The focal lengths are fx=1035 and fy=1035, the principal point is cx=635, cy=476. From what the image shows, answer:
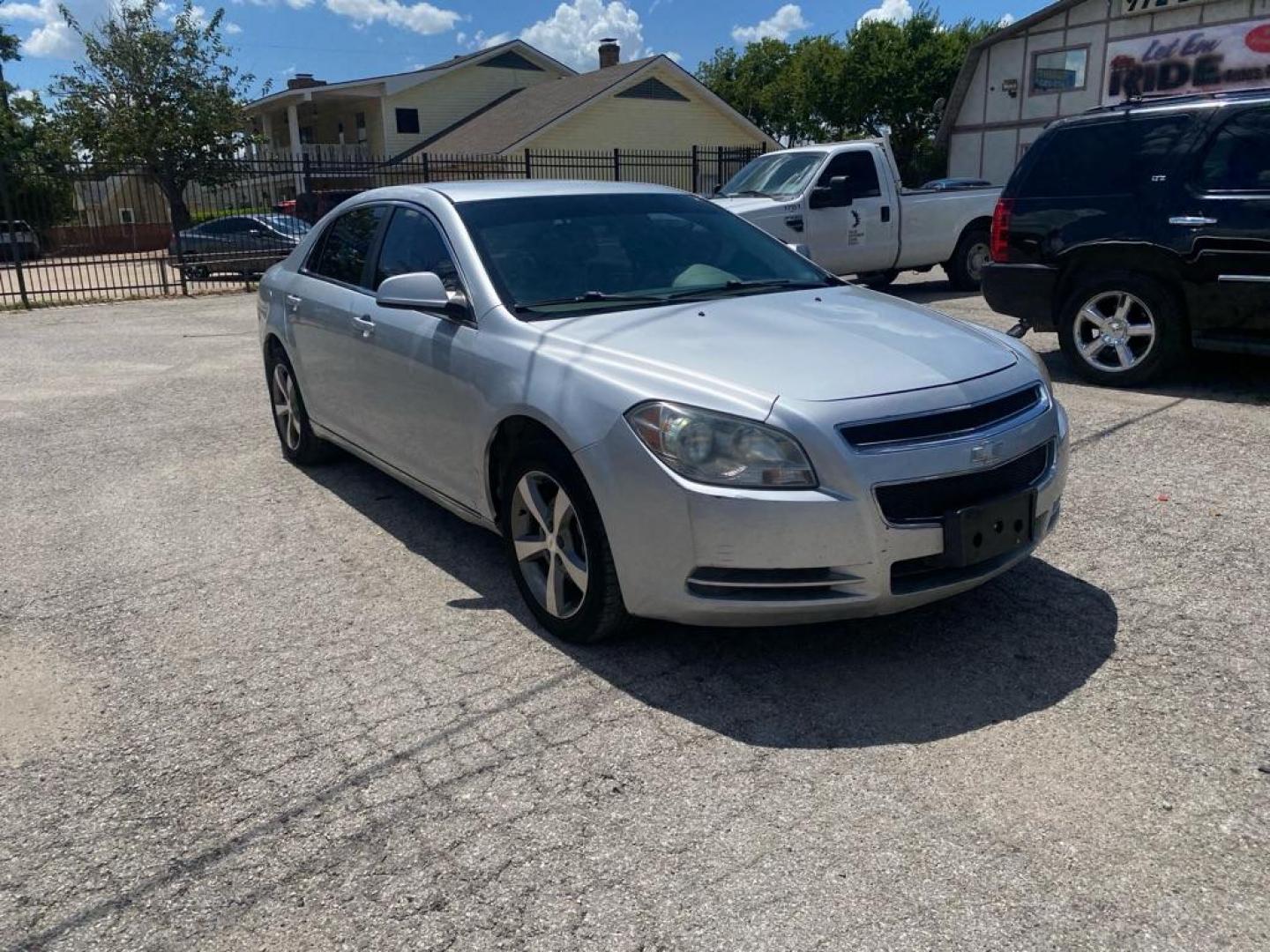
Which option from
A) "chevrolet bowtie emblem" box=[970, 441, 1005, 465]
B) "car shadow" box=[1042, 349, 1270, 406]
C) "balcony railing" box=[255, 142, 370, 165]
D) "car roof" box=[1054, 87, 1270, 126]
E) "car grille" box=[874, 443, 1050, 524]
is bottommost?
"car shadow" box=[1042, 349, 1270, 406]

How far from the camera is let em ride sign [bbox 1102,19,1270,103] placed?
24.9 metres

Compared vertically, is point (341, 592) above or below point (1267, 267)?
below

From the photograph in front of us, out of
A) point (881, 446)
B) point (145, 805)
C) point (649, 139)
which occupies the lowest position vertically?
point (145, 805)

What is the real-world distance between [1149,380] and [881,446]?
17.0ft

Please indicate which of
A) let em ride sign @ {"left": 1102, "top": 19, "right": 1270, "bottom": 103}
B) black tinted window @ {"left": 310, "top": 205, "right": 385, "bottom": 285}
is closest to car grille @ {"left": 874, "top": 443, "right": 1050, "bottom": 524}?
black tinted window @ {"left": 310, "top": 205, "right": 385, "bottom": 285}

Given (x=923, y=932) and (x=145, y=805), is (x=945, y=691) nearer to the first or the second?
(x=923, y=932)

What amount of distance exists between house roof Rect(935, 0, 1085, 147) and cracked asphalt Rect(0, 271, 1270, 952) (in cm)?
2886

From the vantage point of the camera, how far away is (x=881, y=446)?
3162 millimetres

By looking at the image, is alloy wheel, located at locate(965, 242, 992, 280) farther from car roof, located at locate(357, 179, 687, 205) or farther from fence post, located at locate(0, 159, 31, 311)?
fence post, located at locate(0, 159, 31, 311)

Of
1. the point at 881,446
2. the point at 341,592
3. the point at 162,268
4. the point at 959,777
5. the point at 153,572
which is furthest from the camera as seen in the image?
the point at 162,268

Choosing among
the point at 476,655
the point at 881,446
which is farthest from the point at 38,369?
the point at 881,446

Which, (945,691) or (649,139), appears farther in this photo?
(649,139)

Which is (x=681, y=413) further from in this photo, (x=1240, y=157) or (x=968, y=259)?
(x=968, y=259)

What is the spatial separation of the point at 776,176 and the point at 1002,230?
489 centimetres
